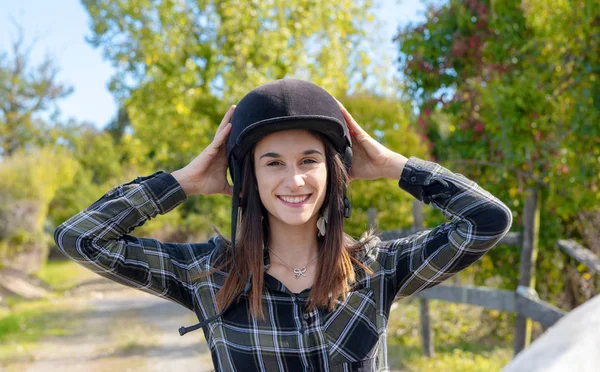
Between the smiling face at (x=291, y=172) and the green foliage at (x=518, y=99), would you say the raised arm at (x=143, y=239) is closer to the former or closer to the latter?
the smiling face at (x=291, y=172)

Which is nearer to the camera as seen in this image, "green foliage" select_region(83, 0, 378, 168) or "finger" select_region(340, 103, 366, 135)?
"finger" select_region(340, 103, 366, 135)

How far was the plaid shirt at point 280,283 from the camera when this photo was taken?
185 centimetres

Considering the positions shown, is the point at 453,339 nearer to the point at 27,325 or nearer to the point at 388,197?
the point at 388,197

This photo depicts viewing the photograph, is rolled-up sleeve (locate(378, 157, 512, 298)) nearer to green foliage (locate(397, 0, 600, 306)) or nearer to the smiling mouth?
the smiling mouth

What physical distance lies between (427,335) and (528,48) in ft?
8.86

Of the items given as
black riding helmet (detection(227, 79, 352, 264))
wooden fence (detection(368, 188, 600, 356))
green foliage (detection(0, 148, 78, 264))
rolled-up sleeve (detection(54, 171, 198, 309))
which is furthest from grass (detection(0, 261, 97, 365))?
black riding helmet (detection(227, 79, 352, 264))

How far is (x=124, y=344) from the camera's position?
7492 millimetres

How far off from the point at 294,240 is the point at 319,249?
3.5 inches

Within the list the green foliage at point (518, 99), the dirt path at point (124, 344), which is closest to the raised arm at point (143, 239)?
the green foliage at point (518, 99)

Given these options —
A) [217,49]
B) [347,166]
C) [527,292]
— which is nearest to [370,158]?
[347,166]

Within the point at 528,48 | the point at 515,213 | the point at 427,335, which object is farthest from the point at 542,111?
the point at 427,335

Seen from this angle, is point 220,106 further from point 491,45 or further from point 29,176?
point 29,176

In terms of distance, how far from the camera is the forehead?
193 cm

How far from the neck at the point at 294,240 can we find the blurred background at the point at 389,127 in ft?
3.94
